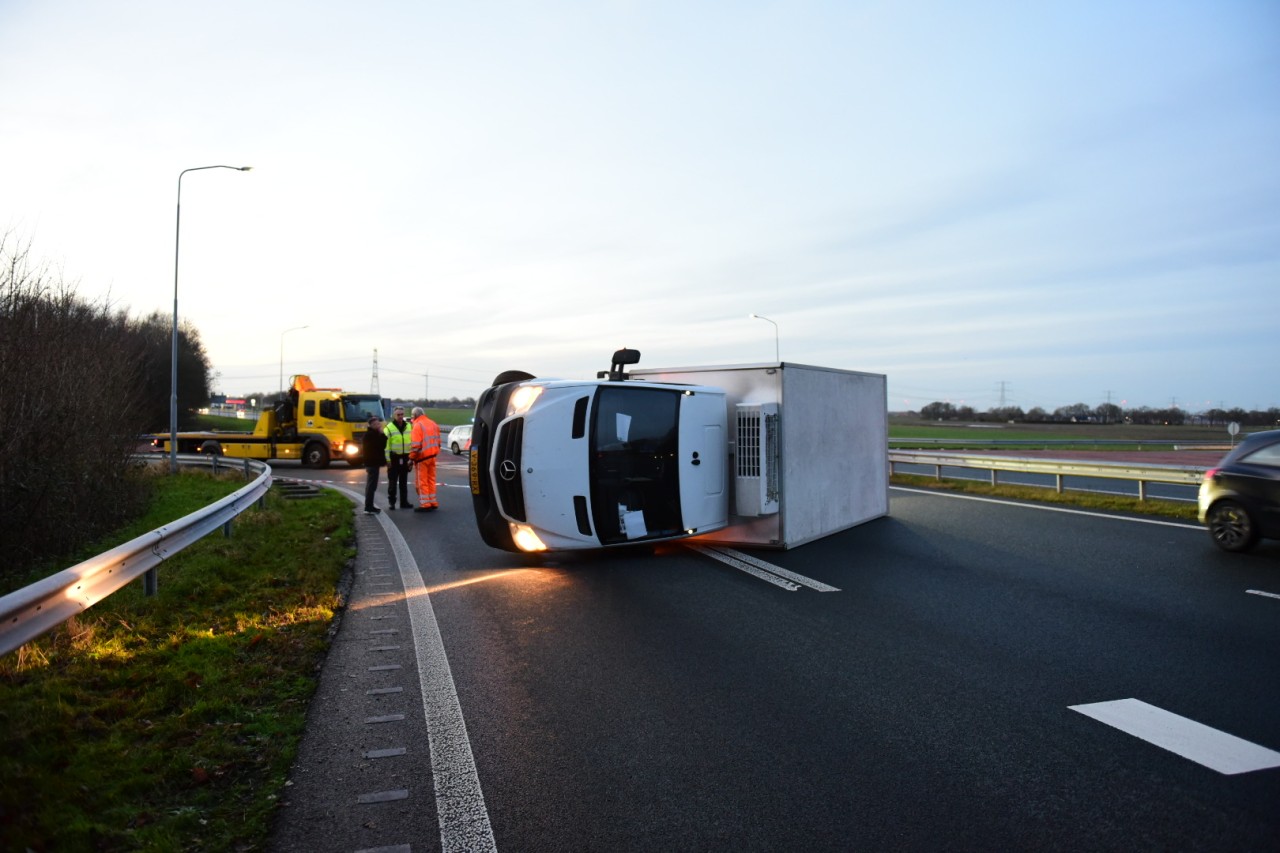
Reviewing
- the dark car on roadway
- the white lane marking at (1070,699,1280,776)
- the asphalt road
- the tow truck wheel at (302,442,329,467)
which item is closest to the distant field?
the tow truck wheel at (302,442,329,467)

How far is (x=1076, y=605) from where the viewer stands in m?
7.22

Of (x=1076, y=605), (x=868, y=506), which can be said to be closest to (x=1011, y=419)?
(x=868, y=506)

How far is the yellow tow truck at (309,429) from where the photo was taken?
95.9 feet

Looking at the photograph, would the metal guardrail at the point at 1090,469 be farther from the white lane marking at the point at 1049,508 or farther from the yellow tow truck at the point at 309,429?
the yellow tow truck at the point at 309,429

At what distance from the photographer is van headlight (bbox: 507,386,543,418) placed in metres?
8.98

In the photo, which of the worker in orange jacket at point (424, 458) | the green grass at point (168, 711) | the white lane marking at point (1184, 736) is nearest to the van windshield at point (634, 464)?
the green grass at point (168, 711)

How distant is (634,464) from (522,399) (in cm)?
141

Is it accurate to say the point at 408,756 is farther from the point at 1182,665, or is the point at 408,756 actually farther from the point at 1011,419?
the point at 1011,419

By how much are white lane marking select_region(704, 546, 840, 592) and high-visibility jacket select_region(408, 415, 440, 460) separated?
252 inches

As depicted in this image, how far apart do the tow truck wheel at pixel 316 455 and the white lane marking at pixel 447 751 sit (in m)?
23.7

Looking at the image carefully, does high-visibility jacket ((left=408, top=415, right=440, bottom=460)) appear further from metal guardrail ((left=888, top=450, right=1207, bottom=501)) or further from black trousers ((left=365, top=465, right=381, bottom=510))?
metal guardrail ((left=888, top=450, right=1207, bottom=501))

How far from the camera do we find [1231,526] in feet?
31.7

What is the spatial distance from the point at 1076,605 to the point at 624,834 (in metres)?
5.36

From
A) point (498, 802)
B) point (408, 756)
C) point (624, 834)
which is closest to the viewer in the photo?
point (624, 834)
